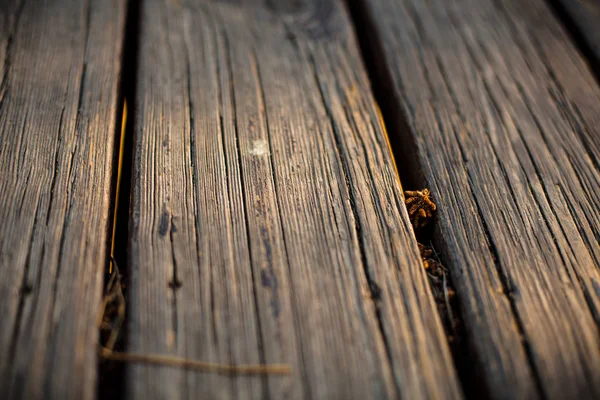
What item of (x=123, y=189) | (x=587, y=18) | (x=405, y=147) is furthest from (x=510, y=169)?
(x=123, y=189)

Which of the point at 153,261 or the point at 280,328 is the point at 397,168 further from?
the point at 153,261

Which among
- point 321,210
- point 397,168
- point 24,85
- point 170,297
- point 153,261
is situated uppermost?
point 24,85

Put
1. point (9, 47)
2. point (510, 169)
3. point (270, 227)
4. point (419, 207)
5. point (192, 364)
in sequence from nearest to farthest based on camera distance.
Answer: point (192, 364)
point (270, 227)
point (419, 207)
point (510, 169)
point (9, 47)

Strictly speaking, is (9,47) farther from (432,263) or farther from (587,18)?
(587,18)

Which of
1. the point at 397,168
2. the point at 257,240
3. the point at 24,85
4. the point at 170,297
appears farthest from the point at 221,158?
the point at 24,85

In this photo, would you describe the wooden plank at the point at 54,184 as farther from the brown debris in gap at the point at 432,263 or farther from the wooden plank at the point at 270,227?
the brown debris in gap at the point at 432,263

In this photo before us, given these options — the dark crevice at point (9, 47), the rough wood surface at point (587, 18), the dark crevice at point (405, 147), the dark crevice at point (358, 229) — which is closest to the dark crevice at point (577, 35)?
the rough wood surface at point (587, 18)
